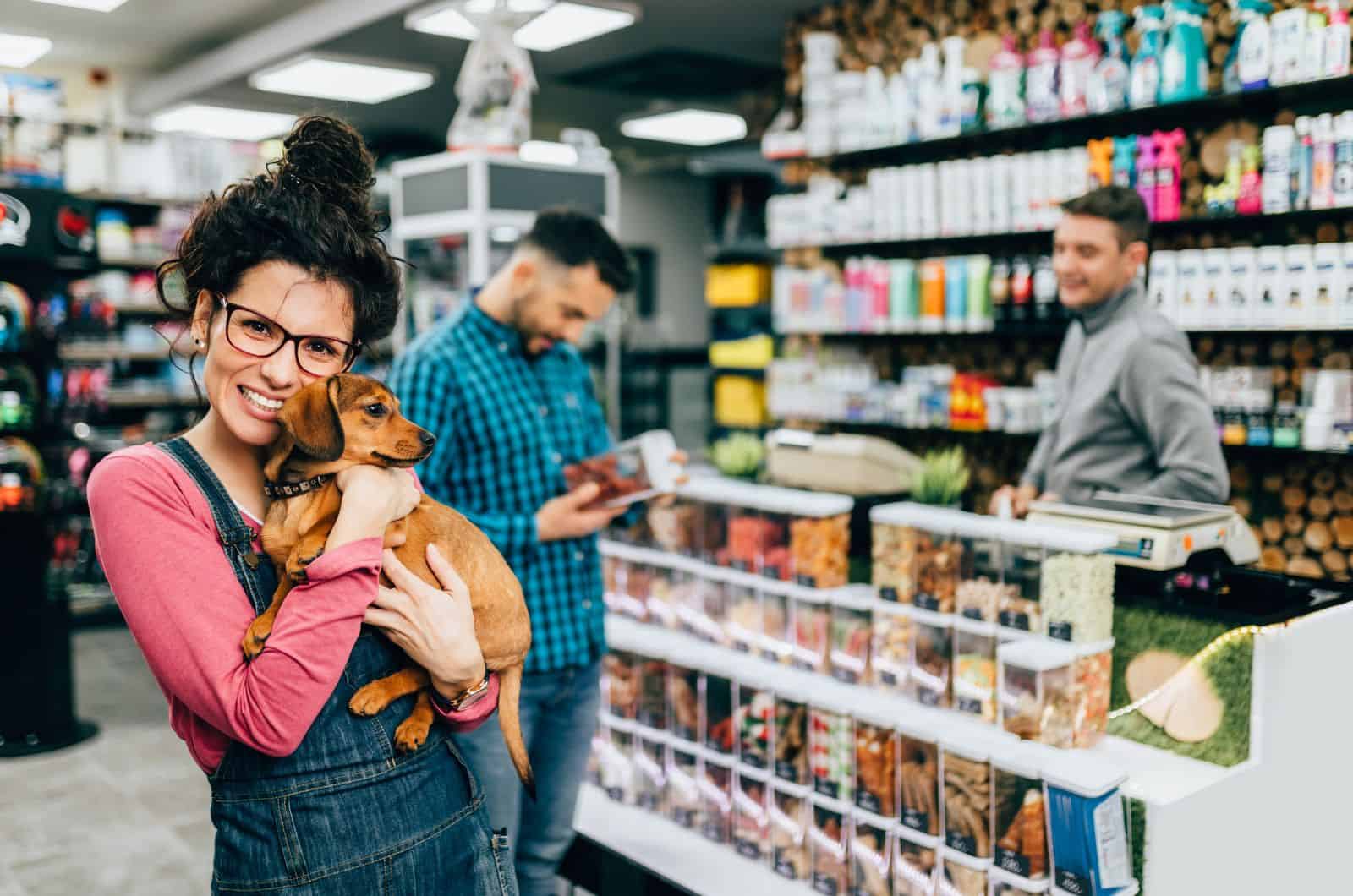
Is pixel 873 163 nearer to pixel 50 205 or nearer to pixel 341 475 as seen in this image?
pixel 50 205

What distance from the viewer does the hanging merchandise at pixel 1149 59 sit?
4309mm

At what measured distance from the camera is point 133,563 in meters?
1.10

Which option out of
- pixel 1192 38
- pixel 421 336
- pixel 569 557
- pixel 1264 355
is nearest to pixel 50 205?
pixel 421 336

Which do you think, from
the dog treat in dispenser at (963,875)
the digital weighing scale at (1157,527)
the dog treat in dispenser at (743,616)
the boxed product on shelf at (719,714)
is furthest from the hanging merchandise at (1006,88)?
the dog treat in dispenser at (963,875)

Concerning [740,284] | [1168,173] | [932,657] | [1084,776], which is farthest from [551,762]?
[740,284]

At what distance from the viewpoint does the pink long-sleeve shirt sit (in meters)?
1.09

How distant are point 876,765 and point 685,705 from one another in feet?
2.06

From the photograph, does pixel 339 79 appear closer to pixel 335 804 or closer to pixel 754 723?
pixel 754 723

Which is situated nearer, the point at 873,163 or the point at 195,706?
the point at 195,706

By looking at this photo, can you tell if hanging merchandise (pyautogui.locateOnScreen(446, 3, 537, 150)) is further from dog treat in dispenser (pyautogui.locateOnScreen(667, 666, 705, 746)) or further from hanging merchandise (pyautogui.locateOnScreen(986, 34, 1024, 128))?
dog treat in dispenser (pyautogui.locateOnScreen(667, 666, 705, 746))

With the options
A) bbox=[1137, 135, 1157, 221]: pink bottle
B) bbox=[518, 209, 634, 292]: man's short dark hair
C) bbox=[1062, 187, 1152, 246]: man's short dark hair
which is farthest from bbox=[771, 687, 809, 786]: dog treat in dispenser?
bbox=[1137, 135, 1157, 221]: pink bottle

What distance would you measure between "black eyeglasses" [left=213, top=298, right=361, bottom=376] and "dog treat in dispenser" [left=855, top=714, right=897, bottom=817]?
4.74 feet

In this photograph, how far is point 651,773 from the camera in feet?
9.14

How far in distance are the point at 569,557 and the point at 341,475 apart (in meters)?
1.09
